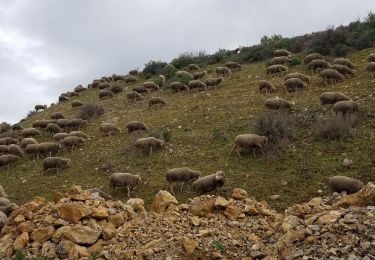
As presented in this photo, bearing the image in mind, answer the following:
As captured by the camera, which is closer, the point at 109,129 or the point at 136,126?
the point at 136,126

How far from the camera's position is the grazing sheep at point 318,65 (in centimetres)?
2453

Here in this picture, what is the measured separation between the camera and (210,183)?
14.3 m

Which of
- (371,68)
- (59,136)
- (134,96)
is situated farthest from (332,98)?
(134,96)

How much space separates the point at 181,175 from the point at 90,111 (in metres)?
11.8

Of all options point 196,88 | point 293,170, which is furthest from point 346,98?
point 196,88

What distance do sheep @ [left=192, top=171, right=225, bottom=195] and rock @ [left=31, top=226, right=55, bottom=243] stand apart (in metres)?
4.46

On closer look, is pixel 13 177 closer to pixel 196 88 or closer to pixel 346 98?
pixel 196 88

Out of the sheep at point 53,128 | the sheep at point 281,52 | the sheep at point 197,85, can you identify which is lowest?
the sheep at point 53,128

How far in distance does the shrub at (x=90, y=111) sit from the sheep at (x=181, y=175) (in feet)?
36.6

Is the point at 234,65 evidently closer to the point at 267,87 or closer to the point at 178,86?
the point at 178,86

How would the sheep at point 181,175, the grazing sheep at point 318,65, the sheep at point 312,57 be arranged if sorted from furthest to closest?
the sheep at point 312,57 < the grazing sheep at point 318,65 < the sheep at point 181,175

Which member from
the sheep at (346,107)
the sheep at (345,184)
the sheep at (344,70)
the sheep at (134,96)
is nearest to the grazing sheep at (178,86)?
the sheep at (134,96)

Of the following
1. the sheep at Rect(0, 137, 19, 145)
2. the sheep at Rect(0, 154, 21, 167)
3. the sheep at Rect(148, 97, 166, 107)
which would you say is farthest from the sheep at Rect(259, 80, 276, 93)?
the sheep at Rect(0, 137, 19, 145)

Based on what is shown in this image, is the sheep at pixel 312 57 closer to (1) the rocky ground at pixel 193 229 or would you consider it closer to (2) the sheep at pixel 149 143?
(2) the sheep at pixel 149 143
